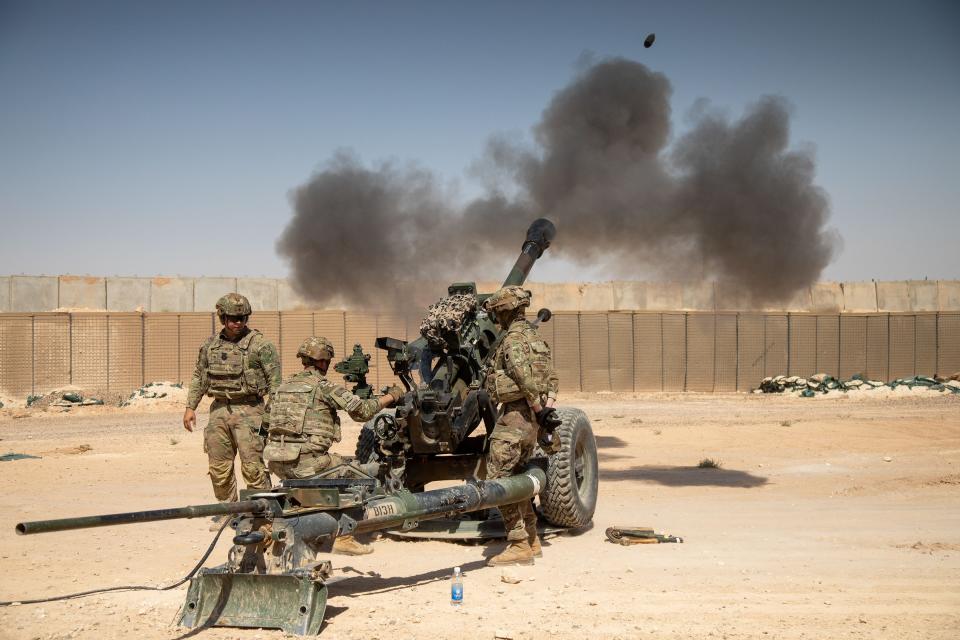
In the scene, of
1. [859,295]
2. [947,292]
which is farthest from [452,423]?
[947,292]

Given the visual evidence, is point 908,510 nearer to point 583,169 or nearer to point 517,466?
point 517,466

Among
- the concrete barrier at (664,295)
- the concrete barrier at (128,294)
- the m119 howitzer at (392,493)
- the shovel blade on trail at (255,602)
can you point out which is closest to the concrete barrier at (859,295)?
the concrete barrier at (664,295)

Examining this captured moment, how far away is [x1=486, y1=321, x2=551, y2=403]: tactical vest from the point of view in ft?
21.5

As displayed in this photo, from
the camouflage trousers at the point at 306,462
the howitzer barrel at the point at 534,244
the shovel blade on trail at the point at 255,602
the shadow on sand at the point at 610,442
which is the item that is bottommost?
the shadow on sand at the point at 610,442

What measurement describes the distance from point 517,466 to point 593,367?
1881 cm

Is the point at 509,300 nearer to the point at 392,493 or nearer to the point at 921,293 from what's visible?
the point at 392,493

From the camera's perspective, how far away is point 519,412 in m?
6.66

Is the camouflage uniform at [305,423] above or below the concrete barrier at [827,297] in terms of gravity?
below

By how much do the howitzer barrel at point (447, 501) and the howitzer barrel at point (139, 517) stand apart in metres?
0.70

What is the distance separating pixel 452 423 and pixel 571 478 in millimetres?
1053

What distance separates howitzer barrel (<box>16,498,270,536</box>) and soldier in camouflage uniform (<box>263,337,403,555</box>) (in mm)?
1603

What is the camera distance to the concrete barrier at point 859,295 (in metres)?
34.5

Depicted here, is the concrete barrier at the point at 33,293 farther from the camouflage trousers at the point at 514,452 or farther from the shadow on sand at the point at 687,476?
the camouflage trousers at the point at 514,452

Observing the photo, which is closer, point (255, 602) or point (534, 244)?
point (255, 602)
